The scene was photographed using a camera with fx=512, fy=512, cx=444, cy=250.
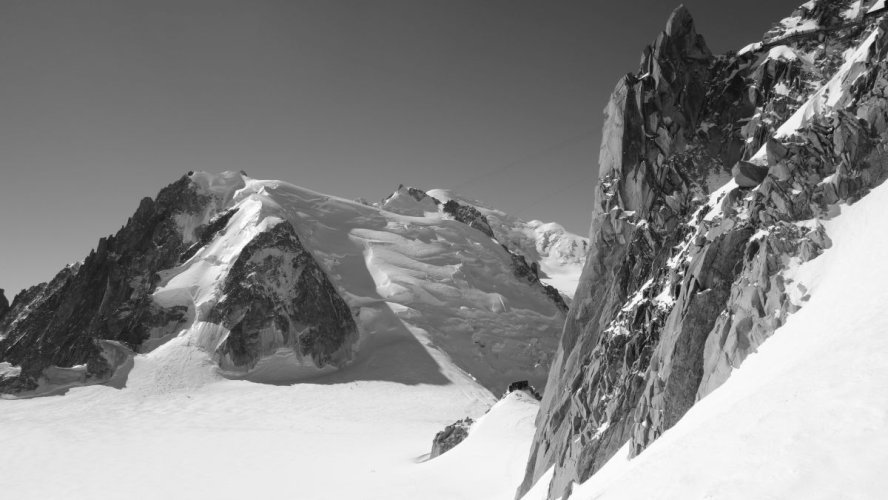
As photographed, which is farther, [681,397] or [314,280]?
[314,280]

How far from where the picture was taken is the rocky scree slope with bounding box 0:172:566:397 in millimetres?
61031

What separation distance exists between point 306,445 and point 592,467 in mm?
28849

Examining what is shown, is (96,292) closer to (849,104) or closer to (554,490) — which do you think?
(554,490)

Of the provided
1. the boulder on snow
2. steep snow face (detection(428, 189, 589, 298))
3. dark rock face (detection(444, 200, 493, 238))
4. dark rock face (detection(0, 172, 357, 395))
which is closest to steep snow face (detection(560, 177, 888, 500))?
the boulder on snow

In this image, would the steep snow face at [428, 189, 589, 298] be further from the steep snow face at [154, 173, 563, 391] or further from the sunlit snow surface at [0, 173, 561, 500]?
the sunlit snow surface at [0, 173, 561, 500]

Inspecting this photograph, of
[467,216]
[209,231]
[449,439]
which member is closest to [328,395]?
[449,439]

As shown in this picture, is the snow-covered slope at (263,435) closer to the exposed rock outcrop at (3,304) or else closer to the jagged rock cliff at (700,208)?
the jagged rock cliff at (700,208)

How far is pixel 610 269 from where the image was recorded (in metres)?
23.8

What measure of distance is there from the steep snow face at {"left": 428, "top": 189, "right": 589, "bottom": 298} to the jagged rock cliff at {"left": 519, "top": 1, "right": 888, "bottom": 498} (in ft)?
371

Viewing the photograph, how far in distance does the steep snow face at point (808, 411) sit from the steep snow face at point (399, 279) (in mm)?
52601

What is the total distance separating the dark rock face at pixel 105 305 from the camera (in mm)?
61000

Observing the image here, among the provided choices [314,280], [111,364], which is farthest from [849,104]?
[111,364]

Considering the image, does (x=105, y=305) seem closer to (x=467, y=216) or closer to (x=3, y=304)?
(x=3, y=304)

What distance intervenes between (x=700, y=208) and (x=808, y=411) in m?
11.3
